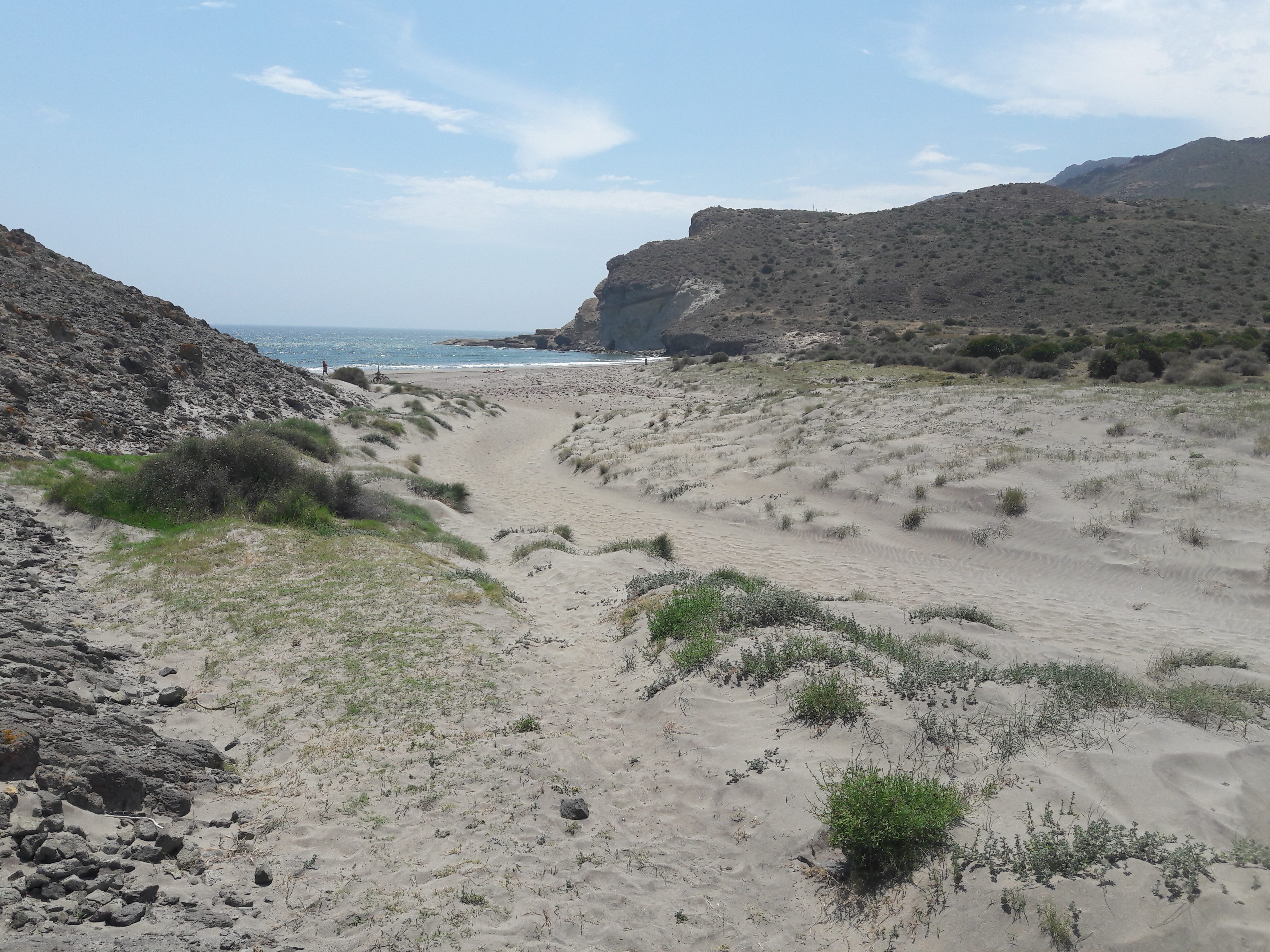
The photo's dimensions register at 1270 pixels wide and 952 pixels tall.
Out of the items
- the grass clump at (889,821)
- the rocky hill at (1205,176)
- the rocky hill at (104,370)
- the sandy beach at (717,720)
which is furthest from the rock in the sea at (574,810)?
the rocky hill at (1205,176)

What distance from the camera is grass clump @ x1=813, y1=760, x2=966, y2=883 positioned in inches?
160

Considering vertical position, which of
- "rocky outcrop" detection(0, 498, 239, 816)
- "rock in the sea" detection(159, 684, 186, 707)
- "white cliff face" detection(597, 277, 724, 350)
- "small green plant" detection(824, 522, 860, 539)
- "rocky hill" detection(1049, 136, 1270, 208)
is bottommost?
"small green plant" detection(824, 522, 860, 539)

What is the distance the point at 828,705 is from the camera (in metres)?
5.66

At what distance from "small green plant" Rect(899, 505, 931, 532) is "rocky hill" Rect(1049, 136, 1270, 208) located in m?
108

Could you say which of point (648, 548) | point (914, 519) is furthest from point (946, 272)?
point (648, 548)

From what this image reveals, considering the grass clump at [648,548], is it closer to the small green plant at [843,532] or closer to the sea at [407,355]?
the small green plant at [843,532]

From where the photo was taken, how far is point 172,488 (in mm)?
11664

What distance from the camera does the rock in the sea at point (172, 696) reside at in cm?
600

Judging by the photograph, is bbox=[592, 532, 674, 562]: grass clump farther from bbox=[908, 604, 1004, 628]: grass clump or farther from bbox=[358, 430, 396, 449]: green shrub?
bbox=[358, 430, 396, 449]: green shrub

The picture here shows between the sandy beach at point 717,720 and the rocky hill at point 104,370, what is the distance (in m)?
4.48

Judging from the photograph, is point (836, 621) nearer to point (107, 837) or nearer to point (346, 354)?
point (107, 837)

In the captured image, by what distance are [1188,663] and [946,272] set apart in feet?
238

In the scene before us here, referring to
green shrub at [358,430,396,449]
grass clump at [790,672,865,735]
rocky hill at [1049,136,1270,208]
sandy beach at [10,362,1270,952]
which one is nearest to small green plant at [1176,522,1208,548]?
sandy beach at [10,362,1270,952]

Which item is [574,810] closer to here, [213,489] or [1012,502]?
[213,489]
